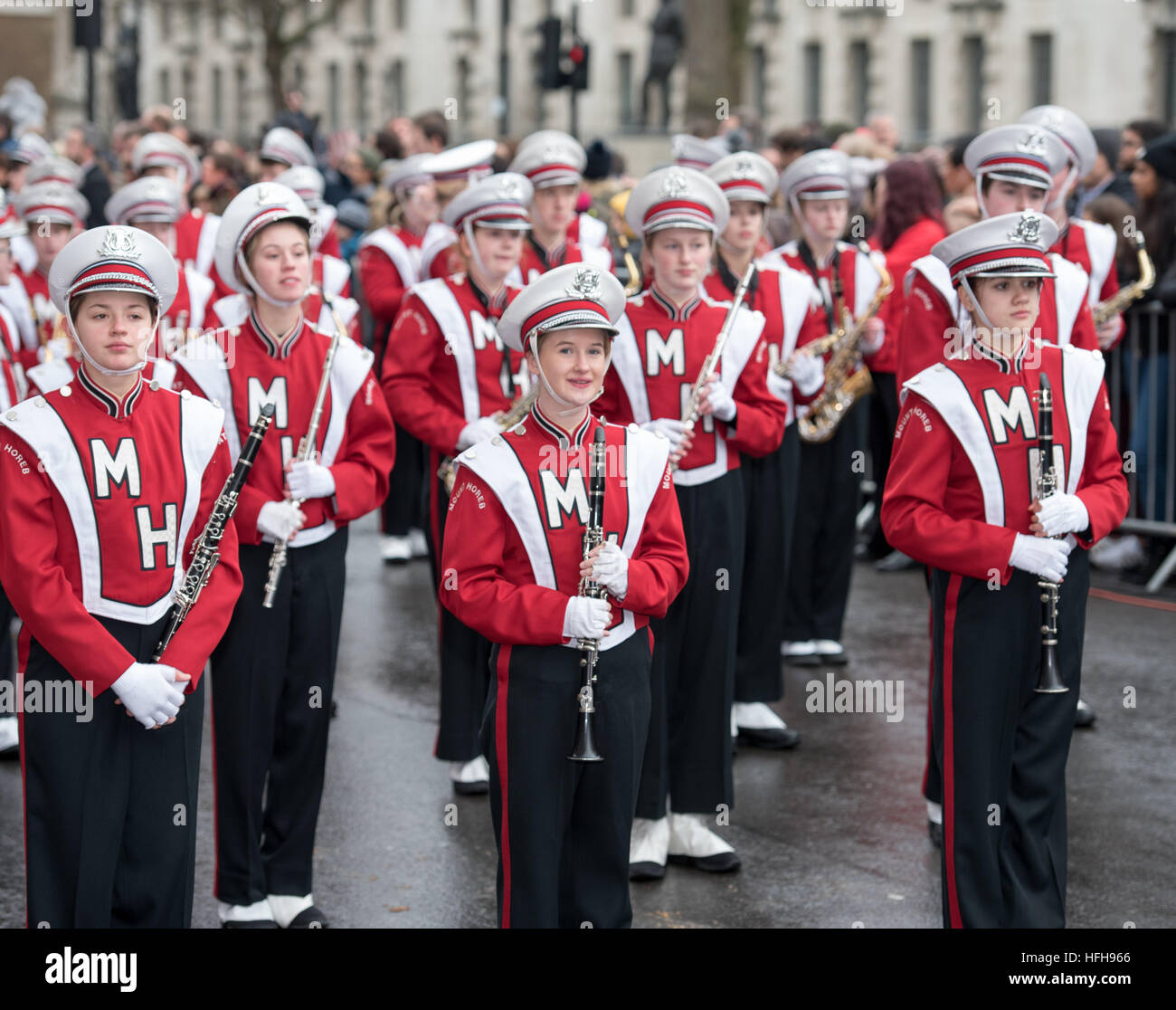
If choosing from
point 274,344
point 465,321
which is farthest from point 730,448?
point 274,344

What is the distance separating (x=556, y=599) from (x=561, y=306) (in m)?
0.79

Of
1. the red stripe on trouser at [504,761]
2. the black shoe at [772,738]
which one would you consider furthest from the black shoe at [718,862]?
the red stripe on trouser at [504,761]

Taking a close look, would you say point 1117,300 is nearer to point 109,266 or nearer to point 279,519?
point 279,519

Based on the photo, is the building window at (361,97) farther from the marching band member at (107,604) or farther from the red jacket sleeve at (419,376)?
the marching band member at (107,604)

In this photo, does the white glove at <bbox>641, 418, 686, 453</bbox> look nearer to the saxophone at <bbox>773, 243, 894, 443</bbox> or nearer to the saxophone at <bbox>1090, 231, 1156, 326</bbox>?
the saxophone at <bbox>773, 243, 894, 443</bbox>

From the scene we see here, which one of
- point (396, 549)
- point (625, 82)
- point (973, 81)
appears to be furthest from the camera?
point (625, 82)

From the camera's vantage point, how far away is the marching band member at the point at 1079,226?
7980 mm

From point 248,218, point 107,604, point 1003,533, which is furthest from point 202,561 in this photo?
point 1003,533

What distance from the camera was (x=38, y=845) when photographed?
5133 millimetres

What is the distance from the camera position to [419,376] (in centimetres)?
760

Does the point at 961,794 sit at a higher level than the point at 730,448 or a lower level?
lower

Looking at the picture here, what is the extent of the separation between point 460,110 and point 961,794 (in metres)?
59.6
